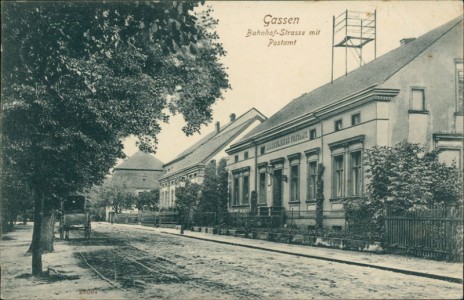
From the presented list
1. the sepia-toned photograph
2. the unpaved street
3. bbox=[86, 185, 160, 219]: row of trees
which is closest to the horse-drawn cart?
the sepia-toned photograph

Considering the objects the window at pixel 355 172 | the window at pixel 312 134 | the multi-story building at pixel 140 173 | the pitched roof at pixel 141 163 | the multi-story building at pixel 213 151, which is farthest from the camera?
the pitched roof at pixel 141 163

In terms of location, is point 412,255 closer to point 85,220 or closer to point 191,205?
point 85,220

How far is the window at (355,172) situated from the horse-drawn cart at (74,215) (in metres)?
12.8

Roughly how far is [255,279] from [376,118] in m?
11.6

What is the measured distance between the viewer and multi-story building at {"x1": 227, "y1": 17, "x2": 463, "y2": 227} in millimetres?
20469

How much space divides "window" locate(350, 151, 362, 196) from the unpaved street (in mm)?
7404

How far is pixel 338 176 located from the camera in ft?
78.1

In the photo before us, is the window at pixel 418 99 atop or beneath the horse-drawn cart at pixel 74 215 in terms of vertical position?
atop

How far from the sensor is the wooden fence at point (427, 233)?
13555 mm

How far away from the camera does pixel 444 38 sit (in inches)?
800

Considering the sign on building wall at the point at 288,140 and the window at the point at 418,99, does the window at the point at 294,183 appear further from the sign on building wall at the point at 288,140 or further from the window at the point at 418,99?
the window at the point at 418,99

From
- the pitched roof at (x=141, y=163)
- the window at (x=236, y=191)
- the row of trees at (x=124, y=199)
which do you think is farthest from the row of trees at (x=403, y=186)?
the pitched roof at (x=141, y=163)

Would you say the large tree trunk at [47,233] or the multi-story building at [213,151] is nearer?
the large tree trunk at [47,233]

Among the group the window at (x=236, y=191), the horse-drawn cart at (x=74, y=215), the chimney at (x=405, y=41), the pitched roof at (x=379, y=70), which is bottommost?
the horse-drawn cart at (x=74, y=215)
